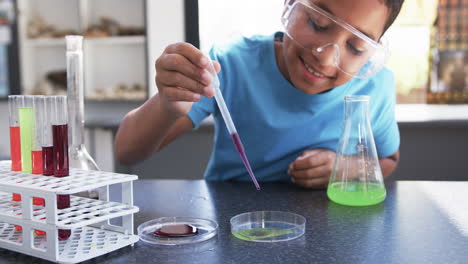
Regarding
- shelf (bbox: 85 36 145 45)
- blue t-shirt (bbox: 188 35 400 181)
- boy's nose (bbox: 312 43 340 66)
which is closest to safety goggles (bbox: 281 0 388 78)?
boy's nose (bbox: 312 43 340 66)

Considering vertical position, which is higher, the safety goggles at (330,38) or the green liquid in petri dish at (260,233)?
the safety goggles at (330,38)

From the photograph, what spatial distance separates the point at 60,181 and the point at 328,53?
61 centimetres

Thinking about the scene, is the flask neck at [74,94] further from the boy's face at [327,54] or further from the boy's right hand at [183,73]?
the boy's face at [327,54]

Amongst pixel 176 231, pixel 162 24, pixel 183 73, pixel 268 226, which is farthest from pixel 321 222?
pixel 162 24

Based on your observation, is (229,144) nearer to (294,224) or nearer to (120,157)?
(120,157)

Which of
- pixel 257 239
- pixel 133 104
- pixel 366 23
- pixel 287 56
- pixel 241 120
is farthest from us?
pixel 133 104

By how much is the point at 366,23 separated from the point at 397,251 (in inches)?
20.1

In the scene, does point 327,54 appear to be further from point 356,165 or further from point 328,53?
point 356,165

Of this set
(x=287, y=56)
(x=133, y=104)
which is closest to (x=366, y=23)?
(x=287, y=56)

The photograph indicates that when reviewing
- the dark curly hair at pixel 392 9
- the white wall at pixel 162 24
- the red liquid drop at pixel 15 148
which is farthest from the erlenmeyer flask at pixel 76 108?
the white wall at pixel 162 24

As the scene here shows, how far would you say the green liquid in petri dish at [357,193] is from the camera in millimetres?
862

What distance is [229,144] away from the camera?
1.30m

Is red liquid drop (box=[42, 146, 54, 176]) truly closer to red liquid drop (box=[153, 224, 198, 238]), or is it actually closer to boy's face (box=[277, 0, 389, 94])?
red liquid drop (box=[153, 224, 198, 238])

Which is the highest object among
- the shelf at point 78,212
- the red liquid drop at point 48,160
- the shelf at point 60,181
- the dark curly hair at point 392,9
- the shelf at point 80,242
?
the dark curly hair at point 392,9
